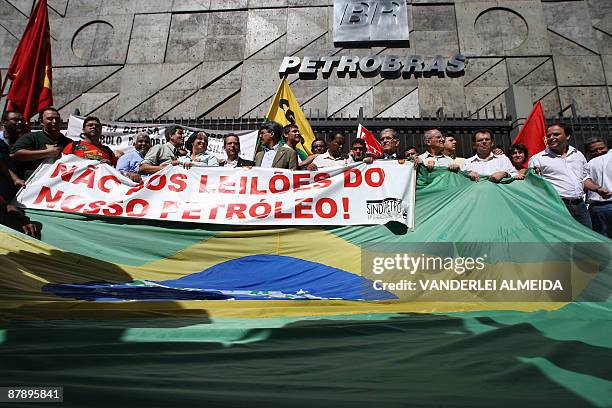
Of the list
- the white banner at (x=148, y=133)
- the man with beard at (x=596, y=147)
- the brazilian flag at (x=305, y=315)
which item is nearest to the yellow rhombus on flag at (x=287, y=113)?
the white banner at (x=148, y=133)

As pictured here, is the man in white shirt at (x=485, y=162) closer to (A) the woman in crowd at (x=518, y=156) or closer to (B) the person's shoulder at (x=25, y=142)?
(A) the woman in crowd at (x=518, y=156)

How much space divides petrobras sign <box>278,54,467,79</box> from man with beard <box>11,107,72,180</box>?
874 cm

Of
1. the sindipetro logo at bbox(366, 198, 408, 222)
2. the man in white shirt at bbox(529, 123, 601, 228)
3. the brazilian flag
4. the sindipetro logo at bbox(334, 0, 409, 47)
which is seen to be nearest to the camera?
the brazilian flag

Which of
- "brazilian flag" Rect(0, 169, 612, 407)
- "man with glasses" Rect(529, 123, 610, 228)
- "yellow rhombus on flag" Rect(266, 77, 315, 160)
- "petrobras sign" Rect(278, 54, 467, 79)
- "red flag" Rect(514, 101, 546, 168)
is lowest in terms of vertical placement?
"brazilian flag" Rect(0, 169, 612, 407)

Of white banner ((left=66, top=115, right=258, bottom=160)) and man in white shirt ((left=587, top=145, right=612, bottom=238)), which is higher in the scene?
white banner ((left=66, top=115, right=258, bottom=160))

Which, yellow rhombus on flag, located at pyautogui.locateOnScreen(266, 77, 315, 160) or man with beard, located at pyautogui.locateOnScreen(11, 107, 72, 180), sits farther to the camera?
yellow rhombus on flag, located at pyautogui.locateOnScreen(266, 77, 315, 160)

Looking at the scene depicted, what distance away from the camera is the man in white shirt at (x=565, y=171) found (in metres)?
5.28

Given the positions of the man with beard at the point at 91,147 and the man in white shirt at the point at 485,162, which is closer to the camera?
the man in white shirt at the point at 485,162

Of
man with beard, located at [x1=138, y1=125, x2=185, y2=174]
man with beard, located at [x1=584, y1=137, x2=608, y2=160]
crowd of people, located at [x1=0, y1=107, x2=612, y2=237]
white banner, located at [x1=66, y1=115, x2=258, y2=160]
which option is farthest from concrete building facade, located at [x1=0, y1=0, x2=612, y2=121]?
man with beard, located at [x1=584, y1=137, x2=608, y2=160]

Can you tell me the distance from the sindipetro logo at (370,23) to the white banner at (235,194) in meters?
9.75

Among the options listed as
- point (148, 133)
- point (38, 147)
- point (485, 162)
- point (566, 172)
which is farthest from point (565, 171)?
point (148, 133)

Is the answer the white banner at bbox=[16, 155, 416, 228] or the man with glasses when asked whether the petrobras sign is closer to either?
the man with glasses

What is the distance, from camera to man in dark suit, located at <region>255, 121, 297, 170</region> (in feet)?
19.6

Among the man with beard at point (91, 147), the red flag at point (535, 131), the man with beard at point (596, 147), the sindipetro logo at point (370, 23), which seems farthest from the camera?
the sindipetro logo at point (370, 23)
